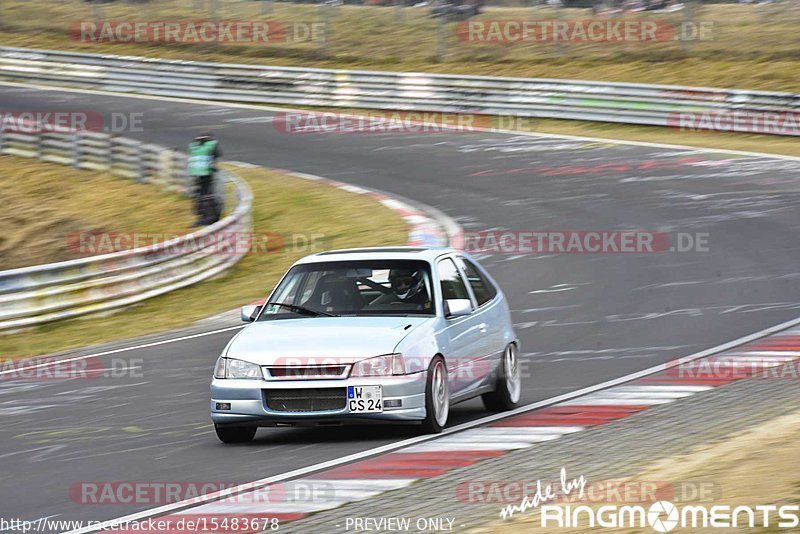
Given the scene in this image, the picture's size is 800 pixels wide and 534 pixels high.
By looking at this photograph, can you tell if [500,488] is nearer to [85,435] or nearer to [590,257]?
[85,435]

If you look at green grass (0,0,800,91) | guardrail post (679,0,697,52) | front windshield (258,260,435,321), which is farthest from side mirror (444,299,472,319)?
guardrail post (679,0,697,52)

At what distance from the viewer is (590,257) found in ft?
63.0

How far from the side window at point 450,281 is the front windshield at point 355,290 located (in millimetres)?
199

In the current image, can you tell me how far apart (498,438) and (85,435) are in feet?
10.3

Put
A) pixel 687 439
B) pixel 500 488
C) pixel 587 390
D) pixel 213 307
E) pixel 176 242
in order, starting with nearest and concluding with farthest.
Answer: pixel 500 488 → pixel 687 439 → pixel 587 390 → pixel 213 307 → pixel 176 242

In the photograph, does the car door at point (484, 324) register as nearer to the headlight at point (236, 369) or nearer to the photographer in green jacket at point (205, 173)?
the headlight at point (236, 369)

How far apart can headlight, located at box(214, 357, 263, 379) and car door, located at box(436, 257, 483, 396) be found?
141 cm

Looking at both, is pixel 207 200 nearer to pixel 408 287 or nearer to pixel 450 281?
pixel 450 281

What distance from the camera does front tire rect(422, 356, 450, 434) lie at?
9.21 metres

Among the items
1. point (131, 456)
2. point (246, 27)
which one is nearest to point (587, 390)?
point (131, 456)

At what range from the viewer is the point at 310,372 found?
905 centimetres

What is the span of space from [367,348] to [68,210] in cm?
1768

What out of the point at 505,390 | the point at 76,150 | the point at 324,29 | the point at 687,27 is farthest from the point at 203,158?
the point at 324,29

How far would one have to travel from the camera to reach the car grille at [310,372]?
9.01m
